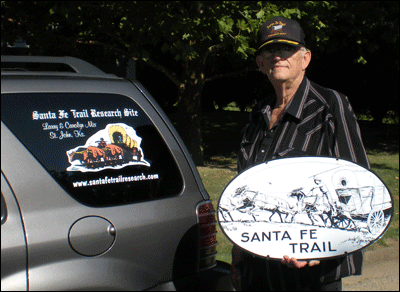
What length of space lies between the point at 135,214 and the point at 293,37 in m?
1.12

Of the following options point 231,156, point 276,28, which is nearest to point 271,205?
point 276,28

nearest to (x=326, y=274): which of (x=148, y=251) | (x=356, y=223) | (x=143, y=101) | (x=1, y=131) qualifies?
(x=356, y=223)

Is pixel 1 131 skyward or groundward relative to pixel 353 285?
skyward

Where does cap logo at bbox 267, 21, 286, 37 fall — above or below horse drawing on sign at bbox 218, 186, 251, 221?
above

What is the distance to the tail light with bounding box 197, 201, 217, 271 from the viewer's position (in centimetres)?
238

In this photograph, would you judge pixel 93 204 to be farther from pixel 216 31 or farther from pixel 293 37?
pixel 216 31

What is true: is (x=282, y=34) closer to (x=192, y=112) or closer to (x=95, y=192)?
(x=95, y=192)

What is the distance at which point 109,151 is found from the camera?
2.13 meters

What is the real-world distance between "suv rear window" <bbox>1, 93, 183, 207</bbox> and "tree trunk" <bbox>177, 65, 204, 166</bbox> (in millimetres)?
8868

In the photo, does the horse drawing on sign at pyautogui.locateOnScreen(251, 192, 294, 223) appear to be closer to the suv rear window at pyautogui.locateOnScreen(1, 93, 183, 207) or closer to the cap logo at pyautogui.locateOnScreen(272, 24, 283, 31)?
the suv rear window at pyautogui.locateOnScreen(1, 93, 183, 207)

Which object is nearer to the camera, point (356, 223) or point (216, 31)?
point (356, 223)

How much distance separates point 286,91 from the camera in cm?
228

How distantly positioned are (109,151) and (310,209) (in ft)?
3.07

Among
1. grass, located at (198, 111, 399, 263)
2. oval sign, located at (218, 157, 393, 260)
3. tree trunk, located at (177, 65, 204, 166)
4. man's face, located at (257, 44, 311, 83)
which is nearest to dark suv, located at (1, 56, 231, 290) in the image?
oval sign, located at (218, 157, 393, 260)
